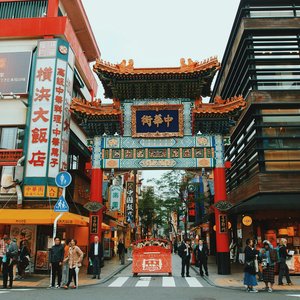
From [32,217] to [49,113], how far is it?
5994 millimetres

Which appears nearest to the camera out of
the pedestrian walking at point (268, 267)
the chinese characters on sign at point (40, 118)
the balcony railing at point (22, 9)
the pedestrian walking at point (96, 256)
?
the pedestrian walking at point (268, 267)

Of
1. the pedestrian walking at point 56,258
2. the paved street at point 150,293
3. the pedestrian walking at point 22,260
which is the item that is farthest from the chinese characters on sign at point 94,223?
the pedestrian walking at point 56,258

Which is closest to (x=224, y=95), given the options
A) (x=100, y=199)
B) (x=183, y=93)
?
(x=183, y=93)

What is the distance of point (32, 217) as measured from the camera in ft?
54.1

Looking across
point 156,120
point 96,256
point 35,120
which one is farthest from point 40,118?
point 96,256

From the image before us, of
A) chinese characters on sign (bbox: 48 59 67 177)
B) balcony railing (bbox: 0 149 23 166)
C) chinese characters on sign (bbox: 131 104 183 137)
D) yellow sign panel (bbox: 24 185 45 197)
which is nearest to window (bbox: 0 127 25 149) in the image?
balcony railing (bbox: 0 149 23 166)

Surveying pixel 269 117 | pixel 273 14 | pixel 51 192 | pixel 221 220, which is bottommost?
pixel 221 220

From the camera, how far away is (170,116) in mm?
20016

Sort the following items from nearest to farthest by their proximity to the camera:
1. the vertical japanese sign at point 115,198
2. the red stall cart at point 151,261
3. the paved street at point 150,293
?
the paved street at point 150,293 < the red stall cart at point 151,261 < the vertical japanese sign at point 115,198

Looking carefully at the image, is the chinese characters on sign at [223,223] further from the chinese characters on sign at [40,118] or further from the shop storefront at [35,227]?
the chinese characters on sign at [40,118]

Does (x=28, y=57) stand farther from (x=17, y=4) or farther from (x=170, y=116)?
(x=170, y=116)

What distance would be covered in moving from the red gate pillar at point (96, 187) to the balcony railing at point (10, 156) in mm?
4158

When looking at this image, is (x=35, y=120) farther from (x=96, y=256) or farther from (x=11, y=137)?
(x=96, y=256)

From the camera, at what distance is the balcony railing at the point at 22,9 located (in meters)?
22.9
